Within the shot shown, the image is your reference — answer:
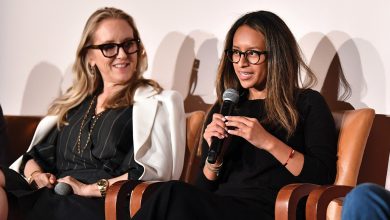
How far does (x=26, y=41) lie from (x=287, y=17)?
1.78m

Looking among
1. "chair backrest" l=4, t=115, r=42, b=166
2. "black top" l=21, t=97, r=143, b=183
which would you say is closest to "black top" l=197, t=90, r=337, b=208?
"black top" l=21, t=97, r=143, b=183

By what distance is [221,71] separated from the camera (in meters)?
2.94

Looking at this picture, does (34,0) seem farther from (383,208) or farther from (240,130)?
(383,208)

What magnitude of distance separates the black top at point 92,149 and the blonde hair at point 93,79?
39 millimetres

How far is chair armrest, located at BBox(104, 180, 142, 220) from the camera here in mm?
2607

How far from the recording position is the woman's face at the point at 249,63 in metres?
2.75

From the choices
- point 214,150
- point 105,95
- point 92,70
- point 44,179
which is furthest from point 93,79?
point 214,150

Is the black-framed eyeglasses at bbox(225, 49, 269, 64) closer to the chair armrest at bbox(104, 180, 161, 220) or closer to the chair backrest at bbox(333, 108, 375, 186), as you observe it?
the chair backrest at bbox(333, 108, 375, 186)

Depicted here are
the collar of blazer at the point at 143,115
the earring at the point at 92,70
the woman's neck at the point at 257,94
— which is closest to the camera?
the woman's neck at the point at 257,94

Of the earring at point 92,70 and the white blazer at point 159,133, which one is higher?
the earring at point 92,70

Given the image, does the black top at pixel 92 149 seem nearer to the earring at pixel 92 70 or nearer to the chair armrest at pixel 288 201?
the earring at pixel 92 70

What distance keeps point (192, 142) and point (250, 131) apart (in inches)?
28.3

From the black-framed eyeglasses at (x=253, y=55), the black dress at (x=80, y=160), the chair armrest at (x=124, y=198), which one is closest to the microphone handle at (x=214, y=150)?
the chair armrest at (x=124, y=198)

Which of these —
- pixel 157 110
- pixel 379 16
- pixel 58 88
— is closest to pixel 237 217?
pixel 157 110
